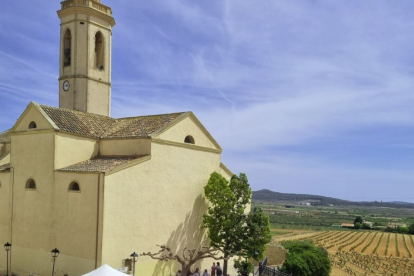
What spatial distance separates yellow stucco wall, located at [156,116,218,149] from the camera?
2130cm

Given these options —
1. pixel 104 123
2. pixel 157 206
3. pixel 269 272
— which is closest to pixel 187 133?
pixel 157 206

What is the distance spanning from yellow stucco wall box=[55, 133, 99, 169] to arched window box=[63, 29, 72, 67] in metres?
6.45

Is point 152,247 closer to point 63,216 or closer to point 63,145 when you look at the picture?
point 63,216

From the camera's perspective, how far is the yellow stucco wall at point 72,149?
64.2 feet

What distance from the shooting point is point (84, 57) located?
79.6ft

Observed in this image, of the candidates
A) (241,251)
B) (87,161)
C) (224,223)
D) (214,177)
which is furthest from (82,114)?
(241,251)

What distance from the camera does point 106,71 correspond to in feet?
83.6

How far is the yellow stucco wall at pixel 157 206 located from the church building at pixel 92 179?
A: 47 mm

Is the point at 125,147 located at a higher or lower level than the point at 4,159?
higher

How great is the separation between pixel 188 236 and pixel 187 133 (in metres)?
5.56

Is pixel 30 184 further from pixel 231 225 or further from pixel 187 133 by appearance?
pixel 231 225

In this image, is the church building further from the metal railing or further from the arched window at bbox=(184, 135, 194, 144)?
the metal railing

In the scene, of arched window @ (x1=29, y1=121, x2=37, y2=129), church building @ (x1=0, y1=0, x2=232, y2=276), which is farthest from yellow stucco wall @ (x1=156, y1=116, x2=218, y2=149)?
→ arched window @ (x1=29, y1=121, x2=37, y2=129)

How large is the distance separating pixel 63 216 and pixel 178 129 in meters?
7.17
